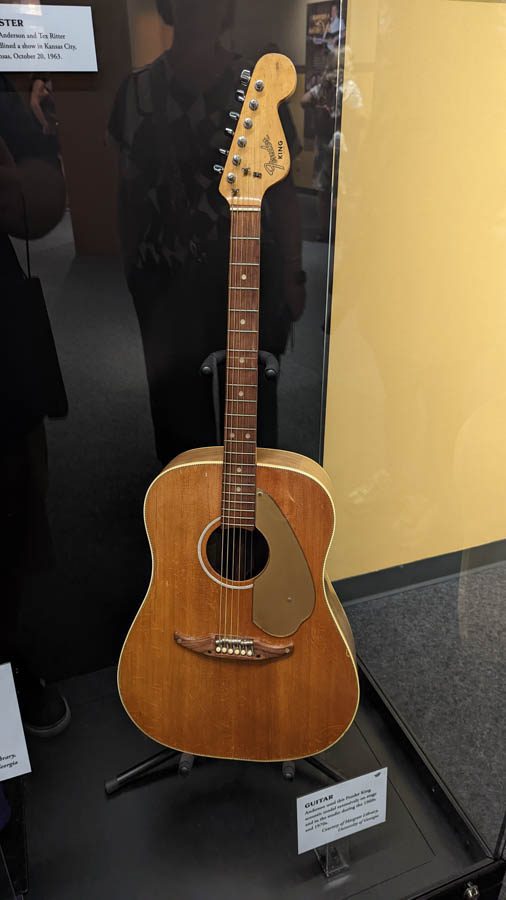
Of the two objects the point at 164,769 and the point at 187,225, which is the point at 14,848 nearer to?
the point at 164,769

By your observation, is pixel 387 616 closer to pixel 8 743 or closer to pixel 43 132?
pixel 8 743

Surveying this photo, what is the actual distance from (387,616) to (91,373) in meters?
0.92

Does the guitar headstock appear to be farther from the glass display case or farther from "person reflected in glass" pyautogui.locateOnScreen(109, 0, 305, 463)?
"person reflected in glass" pyautogui.locateOnScreen(109, 0, 305, 463)

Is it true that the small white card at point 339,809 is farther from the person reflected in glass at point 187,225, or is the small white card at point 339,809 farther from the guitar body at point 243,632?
the person reflected in glass at point 187,225

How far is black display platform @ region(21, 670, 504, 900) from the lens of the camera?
111 centimetres

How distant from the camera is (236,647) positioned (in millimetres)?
1112

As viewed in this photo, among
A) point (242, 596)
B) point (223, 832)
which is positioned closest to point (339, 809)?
point (223, 832)

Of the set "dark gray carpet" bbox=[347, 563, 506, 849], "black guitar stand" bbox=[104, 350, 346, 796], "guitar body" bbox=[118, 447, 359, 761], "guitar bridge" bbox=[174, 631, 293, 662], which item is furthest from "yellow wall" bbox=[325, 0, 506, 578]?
"guitar bridge" bbox=[174, 631, 293, 662]

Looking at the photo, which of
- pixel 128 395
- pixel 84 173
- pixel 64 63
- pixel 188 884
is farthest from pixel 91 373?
pixel 188 884

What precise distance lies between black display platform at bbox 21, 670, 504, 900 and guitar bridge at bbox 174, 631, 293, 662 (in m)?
0.35

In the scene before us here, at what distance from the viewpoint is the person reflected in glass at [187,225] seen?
1.06 m

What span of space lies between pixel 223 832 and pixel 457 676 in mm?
590

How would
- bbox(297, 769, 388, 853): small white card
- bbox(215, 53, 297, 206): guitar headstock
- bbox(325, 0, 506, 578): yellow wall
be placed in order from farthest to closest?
bbox(325, 0, 506, 578): yellow wall
bbox(297, 769, 388, 853): small white card
bbox(215, 53, 297, 206): guitar headstock
